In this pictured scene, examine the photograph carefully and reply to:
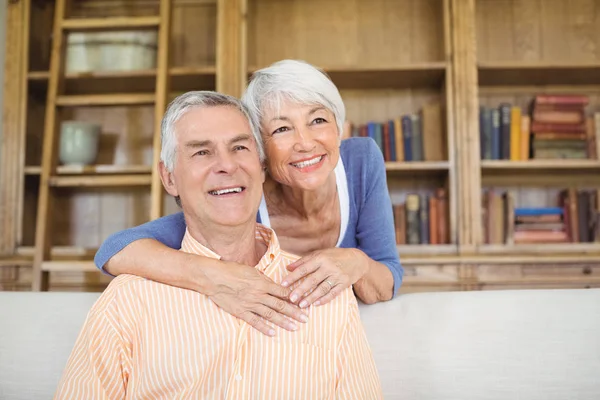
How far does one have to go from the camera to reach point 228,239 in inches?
46.6

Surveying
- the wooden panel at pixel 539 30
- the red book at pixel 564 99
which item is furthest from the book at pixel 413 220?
the wooden panel at pixel 539 30

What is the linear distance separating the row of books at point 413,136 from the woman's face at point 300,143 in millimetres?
1405

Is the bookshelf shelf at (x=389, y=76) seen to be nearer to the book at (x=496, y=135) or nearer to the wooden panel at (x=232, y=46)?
the wooden panel at (x=232, y=46)

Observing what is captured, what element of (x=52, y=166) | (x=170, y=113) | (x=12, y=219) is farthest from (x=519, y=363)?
(x=12, y=219)

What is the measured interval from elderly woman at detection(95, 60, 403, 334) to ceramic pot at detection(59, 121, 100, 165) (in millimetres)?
1540

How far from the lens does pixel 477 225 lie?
2.60 metres

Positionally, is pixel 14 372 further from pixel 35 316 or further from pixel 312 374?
pixel 312 374

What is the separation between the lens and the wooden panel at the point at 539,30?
116 inches

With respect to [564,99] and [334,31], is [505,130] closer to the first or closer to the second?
[564,99]

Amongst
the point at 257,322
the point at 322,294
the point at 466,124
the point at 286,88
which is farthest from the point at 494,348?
the point at 466,124

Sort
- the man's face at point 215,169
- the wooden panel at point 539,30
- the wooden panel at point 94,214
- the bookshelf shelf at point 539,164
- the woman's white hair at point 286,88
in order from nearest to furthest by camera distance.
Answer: the man's face at point 215,169 < the woman's white hair at point 286,88 < the bookshelf shelf at point 539,164 < the wooden panel at point 539,30 < the wooden panel at point 94,214

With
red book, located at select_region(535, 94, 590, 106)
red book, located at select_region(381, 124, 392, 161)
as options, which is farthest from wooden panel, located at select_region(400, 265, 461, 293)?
red book, located at select_region(535, 94, 590, 106)

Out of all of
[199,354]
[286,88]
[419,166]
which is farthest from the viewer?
[419,166]

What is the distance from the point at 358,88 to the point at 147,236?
6.52ft
